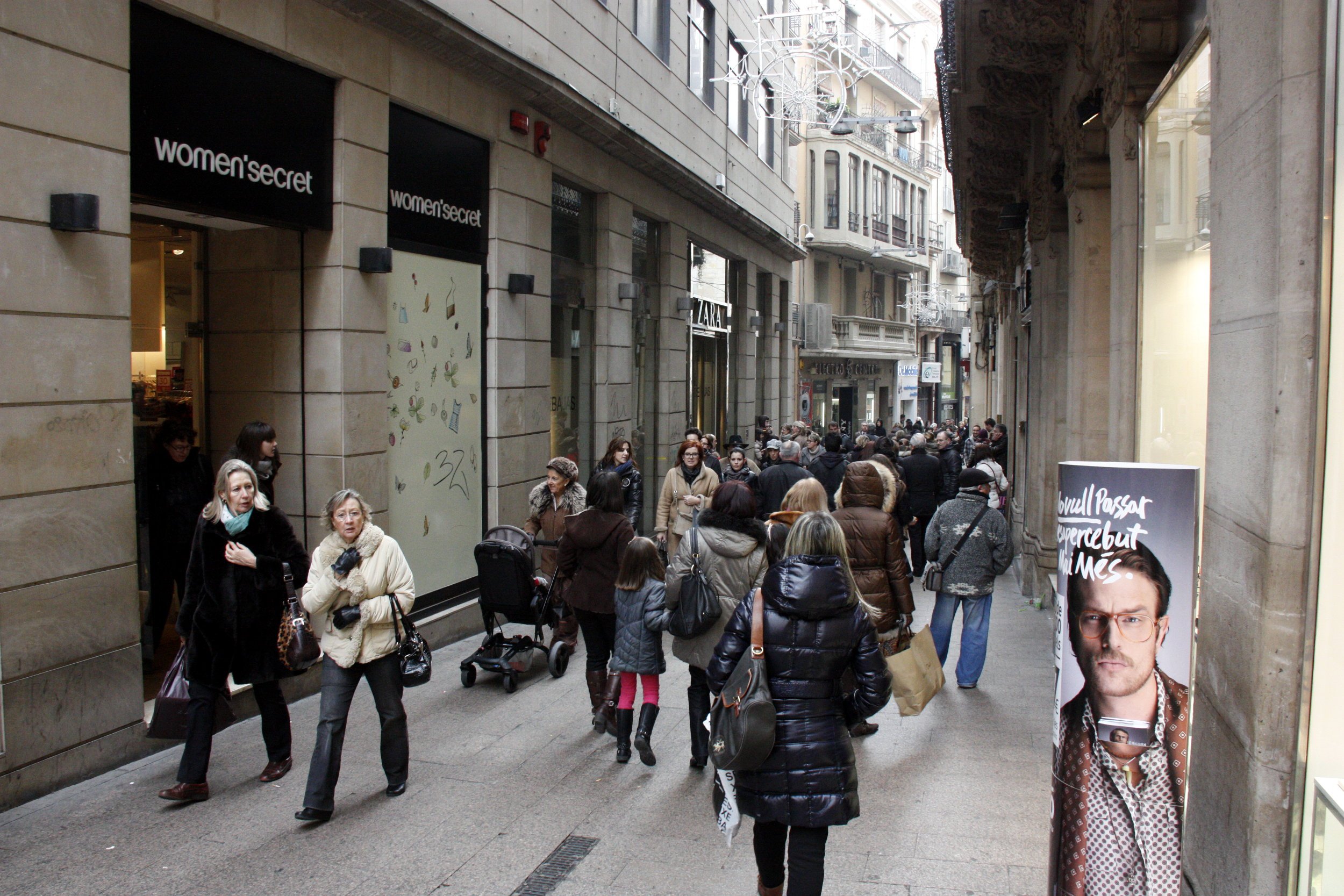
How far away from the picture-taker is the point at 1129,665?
11.8 feet

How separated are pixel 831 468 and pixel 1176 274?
7.48 meters

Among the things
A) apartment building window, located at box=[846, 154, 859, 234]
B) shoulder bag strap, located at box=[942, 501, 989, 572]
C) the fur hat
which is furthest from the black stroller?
apartment building window, located at box=[846, 154, 859, 234]

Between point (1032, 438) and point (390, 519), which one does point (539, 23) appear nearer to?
point (390, 519)

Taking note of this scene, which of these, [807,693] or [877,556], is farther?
[877,556]

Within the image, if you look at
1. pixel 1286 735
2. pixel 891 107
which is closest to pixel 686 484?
pixel 1286 735

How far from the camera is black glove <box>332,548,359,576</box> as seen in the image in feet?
18.7

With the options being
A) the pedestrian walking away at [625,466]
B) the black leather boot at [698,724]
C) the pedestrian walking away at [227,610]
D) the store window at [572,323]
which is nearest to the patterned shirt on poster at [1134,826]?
the black leather boot at [698,724]

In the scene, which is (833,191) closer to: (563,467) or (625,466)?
(625,466)

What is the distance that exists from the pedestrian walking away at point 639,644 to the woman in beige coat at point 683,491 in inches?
151

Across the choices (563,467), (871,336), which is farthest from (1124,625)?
(871,336)

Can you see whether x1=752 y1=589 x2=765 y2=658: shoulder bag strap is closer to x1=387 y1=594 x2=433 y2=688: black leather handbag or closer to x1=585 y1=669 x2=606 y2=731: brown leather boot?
x1=387 y1=594 x2=433 y2=688: black leather handbag

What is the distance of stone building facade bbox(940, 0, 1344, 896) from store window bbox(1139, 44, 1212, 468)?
22 millimetres

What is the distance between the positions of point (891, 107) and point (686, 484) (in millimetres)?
37012

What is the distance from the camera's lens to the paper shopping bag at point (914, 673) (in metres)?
6.82
